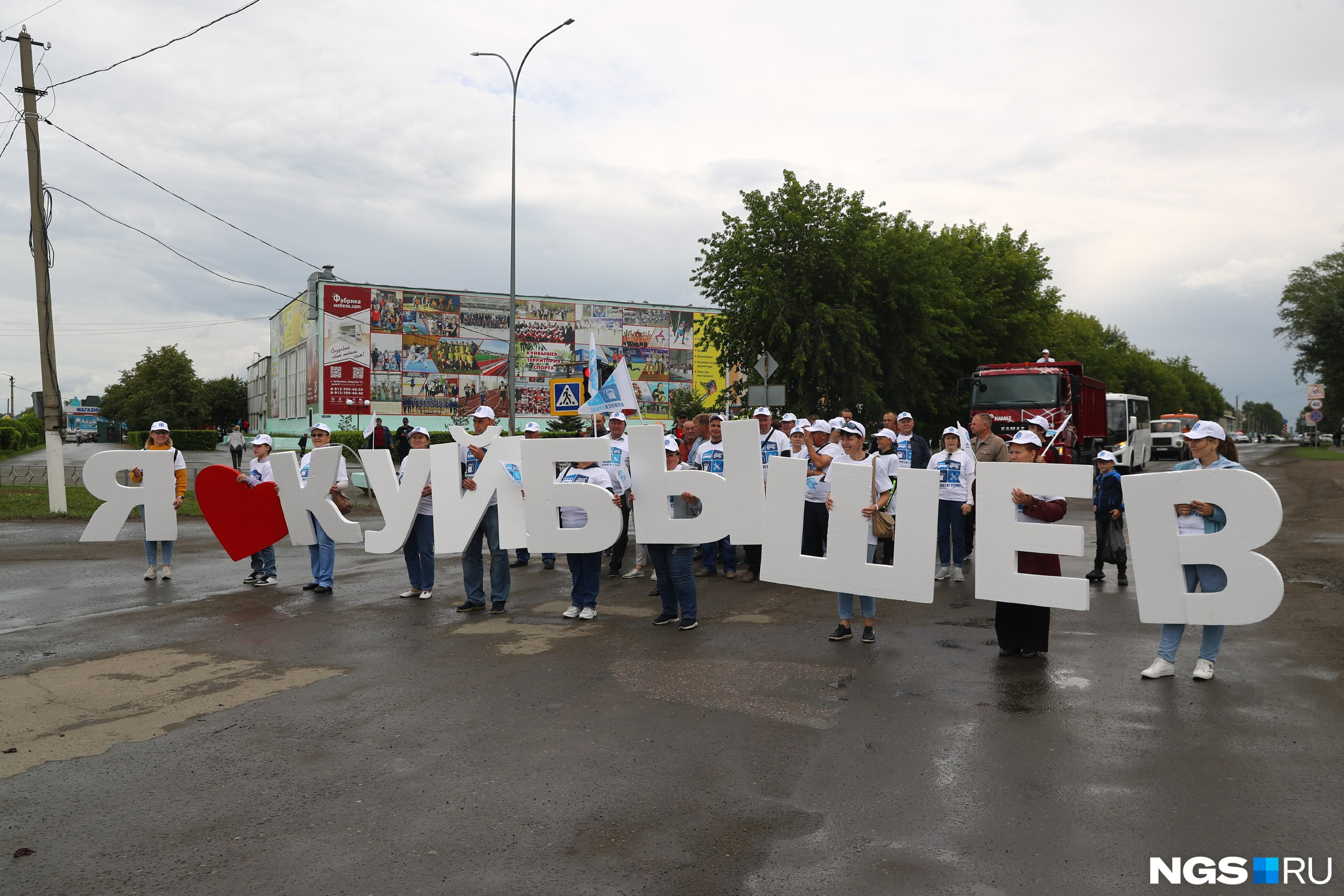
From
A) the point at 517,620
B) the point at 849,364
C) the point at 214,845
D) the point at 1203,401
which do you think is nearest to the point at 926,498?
the point at 517,620

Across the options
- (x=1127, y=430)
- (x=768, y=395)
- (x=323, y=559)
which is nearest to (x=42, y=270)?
(x=323, y=559)

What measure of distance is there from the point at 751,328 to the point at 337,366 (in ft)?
134

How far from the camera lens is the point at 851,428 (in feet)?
31.5

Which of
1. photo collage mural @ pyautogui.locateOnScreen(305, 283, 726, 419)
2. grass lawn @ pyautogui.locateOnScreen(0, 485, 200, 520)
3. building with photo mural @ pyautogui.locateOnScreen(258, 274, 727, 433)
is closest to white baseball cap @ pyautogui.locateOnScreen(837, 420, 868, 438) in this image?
grass lawn @ pyautogui.locateOnScreen(0, 485, 200, 520)

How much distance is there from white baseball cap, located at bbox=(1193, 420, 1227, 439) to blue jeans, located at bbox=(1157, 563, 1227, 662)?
938 millimetres

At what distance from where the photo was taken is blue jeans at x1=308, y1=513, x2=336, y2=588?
35.7ft

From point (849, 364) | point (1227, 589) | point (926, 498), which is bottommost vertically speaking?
point (1227, 589)

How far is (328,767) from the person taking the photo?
5.15m

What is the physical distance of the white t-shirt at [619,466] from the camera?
10.7 meters

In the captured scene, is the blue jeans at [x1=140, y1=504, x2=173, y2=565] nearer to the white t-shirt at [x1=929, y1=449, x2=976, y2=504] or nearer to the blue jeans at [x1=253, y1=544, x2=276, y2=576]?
the blue jeans at [x1=253, y1=544, x2=276, y2=576]

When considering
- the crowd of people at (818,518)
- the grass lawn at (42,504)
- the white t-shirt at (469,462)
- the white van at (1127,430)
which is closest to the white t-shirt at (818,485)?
the crowd of people at (818,518)

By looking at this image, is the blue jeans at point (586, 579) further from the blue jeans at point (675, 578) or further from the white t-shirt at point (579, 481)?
the blue jeans at point (675, 578)

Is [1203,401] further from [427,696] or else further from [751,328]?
[427,696]

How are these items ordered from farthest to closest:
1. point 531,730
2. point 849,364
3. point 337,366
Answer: point 337,366 → point 849,364 → point 531,730
